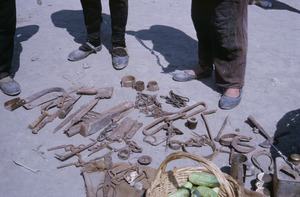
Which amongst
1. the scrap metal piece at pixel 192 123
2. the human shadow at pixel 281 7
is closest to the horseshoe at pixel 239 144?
the scrap metal piece at pixel 192 123

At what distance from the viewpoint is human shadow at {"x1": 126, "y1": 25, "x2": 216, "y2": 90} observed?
16.5ft

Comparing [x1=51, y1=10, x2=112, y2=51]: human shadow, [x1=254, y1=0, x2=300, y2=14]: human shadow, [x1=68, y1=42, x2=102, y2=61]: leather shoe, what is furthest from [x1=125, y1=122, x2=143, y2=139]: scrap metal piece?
[x1=254, y1=0, x2=300, y2=14]: human shadow

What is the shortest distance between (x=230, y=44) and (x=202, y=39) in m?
0.68

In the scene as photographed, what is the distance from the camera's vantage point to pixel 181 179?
2.59m

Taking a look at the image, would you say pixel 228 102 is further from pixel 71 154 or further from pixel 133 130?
pixel 71 154

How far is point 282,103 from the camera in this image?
408 cm

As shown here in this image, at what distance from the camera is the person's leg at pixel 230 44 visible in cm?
346

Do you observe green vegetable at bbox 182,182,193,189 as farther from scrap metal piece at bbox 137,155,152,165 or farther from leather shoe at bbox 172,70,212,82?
leather shoe at bbox 172,70,212,82

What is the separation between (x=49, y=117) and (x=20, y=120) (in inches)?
16.1

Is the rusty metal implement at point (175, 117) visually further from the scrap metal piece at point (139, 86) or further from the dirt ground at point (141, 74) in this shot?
the scrap metal piece at point (139, 86)

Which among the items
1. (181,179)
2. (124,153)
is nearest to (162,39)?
(124,153)

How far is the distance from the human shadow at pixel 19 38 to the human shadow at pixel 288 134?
4475mm

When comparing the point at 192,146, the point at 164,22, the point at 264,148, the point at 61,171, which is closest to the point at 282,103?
the point at 264,148

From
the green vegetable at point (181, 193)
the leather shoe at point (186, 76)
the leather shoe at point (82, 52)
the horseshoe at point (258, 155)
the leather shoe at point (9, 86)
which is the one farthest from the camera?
the leather shoe at point (82, 52)
